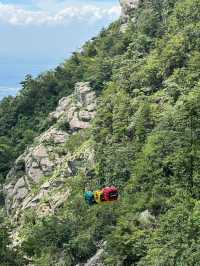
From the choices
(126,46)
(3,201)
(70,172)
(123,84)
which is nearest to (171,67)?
(123,84)

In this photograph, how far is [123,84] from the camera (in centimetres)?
6981

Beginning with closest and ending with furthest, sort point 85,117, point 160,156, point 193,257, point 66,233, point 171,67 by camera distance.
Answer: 1. point 193,257
2. point 160,156
3. point 66,233
4. point 171,67
5. point 85,117

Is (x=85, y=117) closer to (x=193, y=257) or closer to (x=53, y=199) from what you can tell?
(x=53, y=199)

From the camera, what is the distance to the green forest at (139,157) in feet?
146

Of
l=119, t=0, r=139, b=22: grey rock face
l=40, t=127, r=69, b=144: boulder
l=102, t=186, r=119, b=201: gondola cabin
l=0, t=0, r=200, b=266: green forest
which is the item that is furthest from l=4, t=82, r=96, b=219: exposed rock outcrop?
l=102, t=186, r=119, b=201: gondola cabin

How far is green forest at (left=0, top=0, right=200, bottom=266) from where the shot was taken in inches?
1747

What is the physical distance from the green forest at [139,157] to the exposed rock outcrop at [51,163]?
164cm

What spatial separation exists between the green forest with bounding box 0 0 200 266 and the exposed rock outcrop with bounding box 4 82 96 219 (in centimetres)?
164

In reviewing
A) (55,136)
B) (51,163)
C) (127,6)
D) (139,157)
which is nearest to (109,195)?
(139,157)

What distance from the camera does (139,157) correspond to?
54906 millimetres

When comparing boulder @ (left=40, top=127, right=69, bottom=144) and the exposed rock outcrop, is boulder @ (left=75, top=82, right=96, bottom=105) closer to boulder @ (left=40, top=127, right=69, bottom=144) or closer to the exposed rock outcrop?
the exposed rock outcrop

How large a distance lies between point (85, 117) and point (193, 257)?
42.3 m

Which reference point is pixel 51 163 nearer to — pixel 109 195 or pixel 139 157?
pixel 139 157

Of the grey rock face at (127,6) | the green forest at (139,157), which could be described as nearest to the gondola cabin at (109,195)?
the green forest at (139,157)
